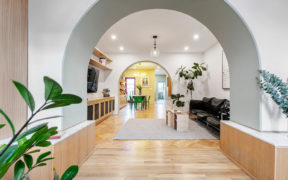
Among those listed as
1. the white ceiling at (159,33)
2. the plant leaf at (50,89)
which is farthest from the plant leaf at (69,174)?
the white ceiling at (159,33)

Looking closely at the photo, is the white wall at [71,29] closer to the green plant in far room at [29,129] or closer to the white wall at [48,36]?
the white wall at [48,36]

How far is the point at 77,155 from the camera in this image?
1662 mm

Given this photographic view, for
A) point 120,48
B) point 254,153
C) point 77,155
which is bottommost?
point 77,155

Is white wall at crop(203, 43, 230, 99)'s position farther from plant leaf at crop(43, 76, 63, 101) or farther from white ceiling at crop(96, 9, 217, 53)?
plant leaf at crop(43, 76, 63, 101)

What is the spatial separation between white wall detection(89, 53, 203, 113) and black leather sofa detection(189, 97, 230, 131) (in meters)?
1.01

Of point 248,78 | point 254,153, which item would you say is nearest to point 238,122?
→ point 254,153

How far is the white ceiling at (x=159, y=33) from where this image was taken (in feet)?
10.2

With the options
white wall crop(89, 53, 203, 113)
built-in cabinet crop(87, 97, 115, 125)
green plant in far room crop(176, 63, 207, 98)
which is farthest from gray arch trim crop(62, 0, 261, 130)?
white wall crop(89, 53, 203, 113)

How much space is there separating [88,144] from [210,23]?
2774 millimetres

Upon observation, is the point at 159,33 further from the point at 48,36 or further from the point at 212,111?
the point at 48,36

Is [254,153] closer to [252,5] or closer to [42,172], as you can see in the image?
[252,5]

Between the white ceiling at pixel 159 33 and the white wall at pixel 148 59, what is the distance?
11.3 inches

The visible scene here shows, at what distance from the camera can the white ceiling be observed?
10.2 feet

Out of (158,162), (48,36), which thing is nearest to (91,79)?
(48,36)
